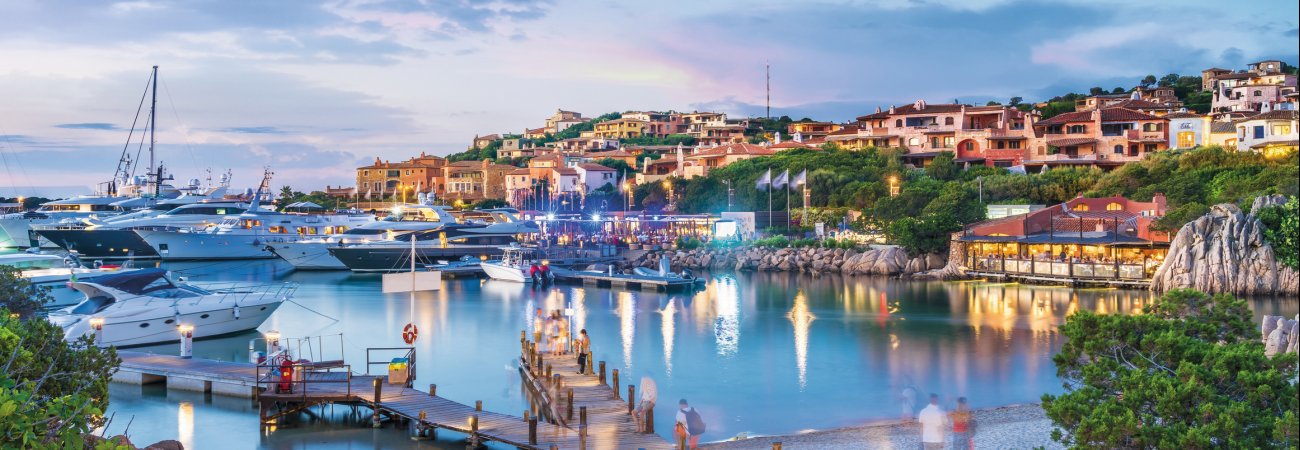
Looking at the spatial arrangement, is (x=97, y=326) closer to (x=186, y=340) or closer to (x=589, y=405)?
(x=186, y=340)

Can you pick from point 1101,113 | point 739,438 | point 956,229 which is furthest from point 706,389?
point 1101,113

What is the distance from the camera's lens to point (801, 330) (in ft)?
111

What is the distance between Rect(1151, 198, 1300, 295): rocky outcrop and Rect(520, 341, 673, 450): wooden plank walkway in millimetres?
25900

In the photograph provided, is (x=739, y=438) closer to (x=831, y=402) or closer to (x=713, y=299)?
(x=831, y=402)

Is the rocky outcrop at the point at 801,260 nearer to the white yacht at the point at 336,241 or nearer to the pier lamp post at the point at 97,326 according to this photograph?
the white yacht at the point at 336,241

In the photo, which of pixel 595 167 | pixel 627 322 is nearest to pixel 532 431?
pixel 627 322

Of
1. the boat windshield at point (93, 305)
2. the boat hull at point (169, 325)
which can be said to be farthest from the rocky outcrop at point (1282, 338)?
the boat windshield at point (93, 305)

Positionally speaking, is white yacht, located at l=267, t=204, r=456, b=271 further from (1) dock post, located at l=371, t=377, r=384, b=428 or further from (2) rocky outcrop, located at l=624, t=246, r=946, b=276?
(1) dock post, located at l=371, t=377, r=384, b=428

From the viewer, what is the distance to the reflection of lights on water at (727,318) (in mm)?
30772

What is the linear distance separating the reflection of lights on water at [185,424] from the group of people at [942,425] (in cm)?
1211

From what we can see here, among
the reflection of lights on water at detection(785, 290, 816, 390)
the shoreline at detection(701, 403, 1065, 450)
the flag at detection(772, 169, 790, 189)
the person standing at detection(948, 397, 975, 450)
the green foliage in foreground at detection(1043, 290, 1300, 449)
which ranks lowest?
the reflection of lights on water at detection(785, 290, 816, 390)

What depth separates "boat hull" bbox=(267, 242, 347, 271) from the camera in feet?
197

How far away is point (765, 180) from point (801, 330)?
33.3 metres

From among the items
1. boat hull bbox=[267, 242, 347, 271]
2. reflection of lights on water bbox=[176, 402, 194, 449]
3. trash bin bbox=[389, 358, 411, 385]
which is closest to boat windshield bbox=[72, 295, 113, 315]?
reflection of lights on water bbox=[176, 402, 194, 449]
